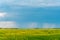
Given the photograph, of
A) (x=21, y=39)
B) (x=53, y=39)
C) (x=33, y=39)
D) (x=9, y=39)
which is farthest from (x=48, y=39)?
(x=9, y=39)

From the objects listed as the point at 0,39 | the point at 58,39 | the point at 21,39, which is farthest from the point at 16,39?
the point at 58,39

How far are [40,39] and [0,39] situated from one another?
9.19 feet

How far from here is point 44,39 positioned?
11500mm

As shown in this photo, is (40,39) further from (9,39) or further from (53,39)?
(9,39)

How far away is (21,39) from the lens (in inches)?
431

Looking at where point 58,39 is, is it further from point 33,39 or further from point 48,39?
point 33,39

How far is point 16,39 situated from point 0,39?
1104 millimetres

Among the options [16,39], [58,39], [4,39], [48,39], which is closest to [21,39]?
[16,39]

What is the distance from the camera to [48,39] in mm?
11273

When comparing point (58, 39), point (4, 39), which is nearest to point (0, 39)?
point (4, 39)

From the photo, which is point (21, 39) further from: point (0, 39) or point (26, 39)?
point (0, 39)

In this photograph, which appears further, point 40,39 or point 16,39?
point 40,39

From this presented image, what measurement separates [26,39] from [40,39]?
1093 millimetres

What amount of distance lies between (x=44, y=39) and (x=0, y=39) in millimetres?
3060
